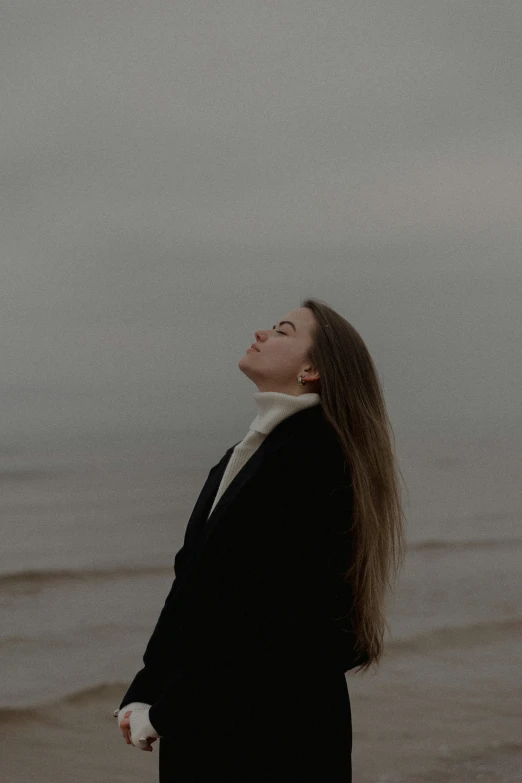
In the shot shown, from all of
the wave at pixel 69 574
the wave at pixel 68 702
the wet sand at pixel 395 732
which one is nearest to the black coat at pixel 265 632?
the wet sand at pixel 395 732

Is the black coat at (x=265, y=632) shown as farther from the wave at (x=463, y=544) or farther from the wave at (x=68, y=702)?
the wave at (x=463, y=544)

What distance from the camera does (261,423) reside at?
2.96 meters

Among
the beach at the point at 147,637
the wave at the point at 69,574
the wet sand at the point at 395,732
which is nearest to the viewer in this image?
the wet sand at the point at 395,732

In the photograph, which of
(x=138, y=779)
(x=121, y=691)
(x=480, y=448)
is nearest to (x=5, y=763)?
(x=138, y=779)

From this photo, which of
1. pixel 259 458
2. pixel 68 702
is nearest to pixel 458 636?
pixel 68 702

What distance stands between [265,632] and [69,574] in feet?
40.8

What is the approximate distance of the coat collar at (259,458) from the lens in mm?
2832

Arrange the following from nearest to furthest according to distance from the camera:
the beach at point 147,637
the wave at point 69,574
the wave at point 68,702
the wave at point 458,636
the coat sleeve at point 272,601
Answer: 1. the coat sleeve at point 272,601
2. the beach at point 147,637
3. the wave at point 68,702
4. the wave at point 458,636
5. the wave at point 69,574

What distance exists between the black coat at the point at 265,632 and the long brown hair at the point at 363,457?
4cm

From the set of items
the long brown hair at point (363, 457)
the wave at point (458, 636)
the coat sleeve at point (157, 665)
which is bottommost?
the wave at point (458, 636)

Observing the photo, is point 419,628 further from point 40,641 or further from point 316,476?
point 316,476

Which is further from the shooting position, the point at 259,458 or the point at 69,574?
the point at 69,574

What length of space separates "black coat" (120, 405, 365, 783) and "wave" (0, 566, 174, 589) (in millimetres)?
11468

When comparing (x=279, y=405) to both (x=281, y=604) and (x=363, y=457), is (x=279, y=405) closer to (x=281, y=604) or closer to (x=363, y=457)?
(x=363, y=457)
